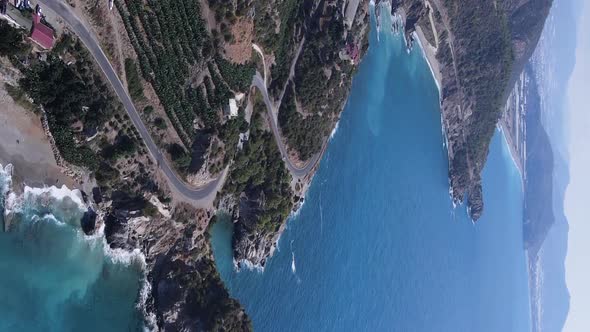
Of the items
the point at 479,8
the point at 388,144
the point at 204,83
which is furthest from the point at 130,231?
the point at 479,8

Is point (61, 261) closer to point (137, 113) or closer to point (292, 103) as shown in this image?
point (137, 113)

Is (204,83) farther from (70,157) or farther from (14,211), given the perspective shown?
(14,211)

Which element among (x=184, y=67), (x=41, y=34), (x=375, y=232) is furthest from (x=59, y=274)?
(x=375, y=232)

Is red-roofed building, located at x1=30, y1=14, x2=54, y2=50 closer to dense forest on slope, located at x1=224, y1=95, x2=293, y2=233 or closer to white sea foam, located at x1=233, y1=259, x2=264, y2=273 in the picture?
dense forest on slope, located at x1=224, y1=95, x2=293, y2=233

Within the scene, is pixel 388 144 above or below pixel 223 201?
above

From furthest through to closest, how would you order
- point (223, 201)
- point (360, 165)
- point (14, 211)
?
point (360, 165) → point (223, 201) → point (14, 211)

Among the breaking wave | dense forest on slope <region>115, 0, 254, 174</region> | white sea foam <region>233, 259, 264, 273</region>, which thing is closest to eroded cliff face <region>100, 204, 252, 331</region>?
the breaking wave

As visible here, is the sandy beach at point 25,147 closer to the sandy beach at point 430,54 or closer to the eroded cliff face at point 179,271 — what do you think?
the eroded cliff face at point 179,271

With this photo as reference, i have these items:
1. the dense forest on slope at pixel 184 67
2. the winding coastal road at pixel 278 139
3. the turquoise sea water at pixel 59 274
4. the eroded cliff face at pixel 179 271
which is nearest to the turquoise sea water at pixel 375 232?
the eroded cliff face at pixel 179 271
